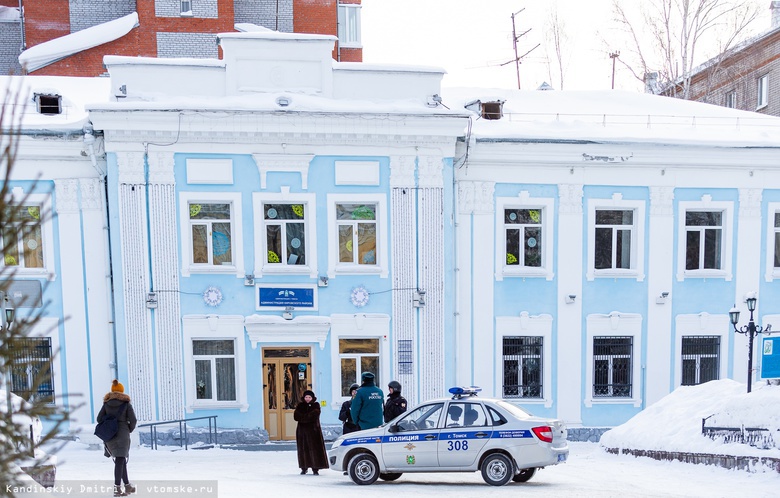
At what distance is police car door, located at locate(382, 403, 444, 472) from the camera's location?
1082 centimetres

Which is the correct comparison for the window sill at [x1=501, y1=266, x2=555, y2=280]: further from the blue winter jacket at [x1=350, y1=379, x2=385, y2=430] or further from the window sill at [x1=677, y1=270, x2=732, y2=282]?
the blue winter jacket at [x1=350, y1=379, x2=385, y2=430]

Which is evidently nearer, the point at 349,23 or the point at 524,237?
the point at 524,237

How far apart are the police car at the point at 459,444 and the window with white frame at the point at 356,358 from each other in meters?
5.33

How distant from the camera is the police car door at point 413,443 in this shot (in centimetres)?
1082

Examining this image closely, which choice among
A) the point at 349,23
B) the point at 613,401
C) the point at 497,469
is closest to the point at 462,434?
the point at 497,469

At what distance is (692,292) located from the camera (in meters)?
17.6

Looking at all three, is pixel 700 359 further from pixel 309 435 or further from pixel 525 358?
pixel 309 435

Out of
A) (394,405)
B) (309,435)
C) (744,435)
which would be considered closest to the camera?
(744,435)

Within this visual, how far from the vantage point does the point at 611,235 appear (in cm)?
1752

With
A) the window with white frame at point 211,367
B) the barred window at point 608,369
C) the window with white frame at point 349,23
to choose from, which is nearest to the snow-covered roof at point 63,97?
the window with white frame at point 211,367

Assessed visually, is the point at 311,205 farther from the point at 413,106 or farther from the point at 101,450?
the point at 101,450

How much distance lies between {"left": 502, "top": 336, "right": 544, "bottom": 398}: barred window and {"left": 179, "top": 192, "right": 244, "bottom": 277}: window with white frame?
641 centimetres

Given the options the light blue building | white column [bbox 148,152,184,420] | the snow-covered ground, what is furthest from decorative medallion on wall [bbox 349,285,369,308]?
white column [bbox 148,152,184,420]

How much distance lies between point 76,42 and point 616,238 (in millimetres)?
17793
